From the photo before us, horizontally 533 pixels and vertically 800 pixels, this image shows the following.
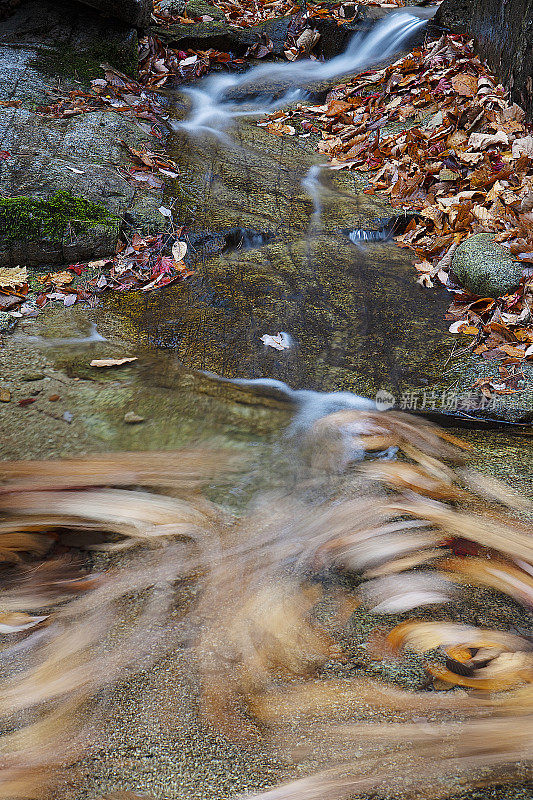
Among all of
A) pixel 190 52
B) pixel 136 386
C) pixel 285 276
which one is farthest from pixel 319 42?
pixel 136 386

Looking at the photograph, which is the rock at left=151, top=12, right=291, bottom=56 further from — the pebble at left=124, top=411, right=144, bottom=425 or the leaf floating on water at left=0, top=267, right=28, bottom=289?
the pebble at left=124, top=411, right=144, bottom=425

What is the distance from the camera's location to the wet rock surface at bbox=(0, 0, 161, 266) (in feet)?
15.0

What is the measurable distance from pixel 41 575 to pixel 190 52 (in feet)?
26.8

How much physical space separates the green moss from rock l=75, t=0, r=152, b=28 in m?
3.57

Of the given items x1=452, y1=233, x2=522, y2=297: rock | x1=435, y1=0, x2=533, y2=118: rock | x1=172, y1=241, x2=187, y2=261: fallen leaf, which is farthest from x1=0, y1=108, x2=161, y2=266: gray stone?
x1=435, y1=0, x2=533, y2=118: rock

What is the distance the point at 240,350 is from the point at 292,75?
6.08 m

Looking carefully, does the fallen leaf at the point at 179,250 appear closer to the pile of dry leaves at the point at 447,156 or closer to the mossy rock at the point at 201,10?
the pile of dry leaves at the point at 447,156

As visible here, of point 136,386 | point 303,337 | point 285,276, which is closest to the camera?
point 136,386

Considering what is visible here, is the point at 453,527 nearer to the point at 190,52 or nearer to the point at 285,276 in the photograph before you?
the point at 285,276

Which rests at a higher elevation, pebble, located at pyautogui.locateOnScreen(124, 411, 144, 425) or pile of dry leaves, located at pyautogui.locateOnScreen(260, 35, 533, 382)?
pile of dry leaves, located at pyautogui.locateOnScreen(260, 35, 533, 382)

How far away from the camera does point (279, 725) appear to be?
1.60 m

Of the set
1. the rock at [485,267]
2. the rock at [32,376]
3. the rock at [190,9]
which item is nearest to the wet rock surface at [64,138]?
the rock at [32,376]

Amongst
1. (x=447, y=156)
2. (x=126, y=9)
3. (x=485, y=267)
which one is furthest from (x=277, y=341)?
(x=126, y=9)

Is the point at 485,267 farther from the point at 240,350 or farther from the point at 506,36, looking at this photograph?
the point at 506,36
